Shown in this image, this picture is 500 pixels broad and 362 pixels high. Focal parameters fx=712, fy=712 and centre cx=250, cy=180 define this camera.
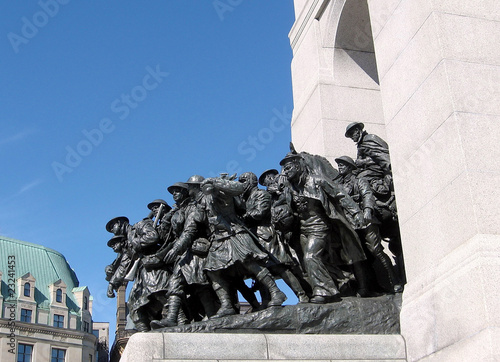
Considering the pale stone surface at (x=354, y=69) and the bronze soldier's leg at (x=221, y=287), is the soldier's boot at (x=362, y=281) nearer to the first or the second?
the bronze soldier's leg at (x=221, y=287)

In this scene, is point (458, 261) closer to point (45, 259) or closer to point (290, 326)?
point (290, 326)

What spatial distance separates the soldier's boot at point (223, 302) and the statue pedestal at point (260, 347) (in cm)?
115

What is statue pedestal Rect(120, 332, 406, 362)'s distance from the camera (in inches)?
348

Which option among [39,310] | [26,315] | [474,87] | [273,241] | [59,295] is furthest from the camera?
[59,295]

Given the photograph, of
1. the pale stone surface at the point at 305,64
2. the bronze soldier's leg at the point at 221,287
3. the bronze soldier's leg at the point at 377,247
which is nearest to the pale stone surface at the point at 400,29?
the bronze soldier's leg at the point at 377,247

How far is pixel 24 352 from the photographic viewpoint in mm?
44469

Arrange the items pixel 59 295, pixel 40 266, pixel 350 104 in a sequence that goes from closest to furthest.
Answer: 1. pixel 350 104
2. pixel 59 295
3. pixel 40 266

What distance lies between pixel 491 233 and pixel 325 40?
328 inches

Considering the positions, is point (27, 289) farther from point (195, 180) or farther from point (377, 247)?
point (377, 247)

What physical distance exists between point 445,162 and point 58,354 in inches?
1651

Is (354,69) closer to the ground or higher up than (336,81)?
higher up

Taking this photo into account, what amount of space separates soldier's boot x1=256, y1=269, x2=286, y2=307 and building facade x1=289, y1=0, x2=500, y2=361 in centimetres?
173

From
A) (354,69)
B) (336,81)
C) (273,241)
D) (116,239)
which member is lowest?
(273,241)

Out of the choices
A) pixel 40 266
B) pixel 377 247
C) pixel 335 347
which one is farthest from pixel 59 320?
pixel 335 347
